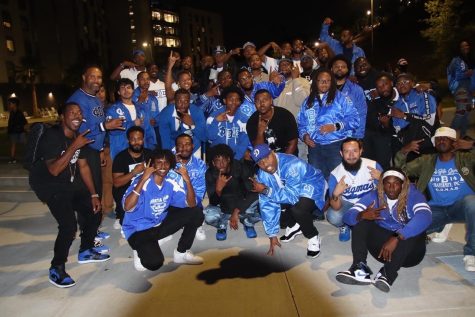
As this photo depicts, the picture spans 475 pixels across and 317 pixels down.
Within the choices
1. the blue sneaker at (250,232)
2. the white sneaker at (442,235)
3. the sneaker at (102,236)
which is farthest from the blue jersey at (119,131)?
the white sneaker at (442,235)

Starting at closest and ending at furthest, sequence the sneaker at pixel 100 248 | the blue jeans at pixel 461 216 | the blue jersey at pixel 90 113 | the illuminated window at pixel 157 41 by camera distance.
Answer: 1. the blue jeans at pixel 461 216
2. the sneaker at pixel 100 248
3. the blue jersey at pixel 90 113
4. the illuminated window at pixel 157 41

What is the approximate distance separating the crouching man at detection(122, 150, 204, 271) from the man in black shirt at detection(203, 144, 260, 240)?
0.58 meters

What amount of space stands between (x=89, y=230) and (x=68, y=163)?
34.6 inches

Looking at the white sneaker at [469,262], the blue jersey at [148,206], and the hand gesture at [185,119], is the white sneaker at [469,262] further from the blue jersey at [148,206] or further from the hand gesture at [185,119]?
the hand gesture at [185,119]

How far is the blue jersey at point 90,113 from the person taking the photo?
4664mm

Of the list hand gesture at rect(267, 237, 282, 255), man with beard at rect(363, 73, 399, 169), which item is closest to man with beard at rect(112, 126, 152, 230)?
hand gesture at rect(267, 237, 282, 255)

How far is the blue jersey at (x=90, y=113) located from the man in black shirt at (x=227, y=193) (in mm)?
1383

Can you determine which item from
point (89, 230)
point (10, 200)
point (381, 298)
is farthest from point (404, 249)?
point (10, 200)

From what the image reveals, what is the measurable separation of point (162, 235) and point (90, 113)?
1.72m

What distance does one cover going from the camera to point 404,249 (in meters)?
3.40

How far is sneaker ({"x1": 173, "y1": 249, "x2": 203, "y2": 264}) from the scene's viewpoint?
13.8 ft

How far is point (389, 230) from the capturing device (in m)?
3.66

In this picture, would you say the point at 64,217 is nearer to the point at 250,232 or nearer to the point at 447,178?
the point at 250,232

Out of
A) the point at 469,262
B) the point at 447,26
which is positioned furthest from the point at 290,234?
the point at 447,26
